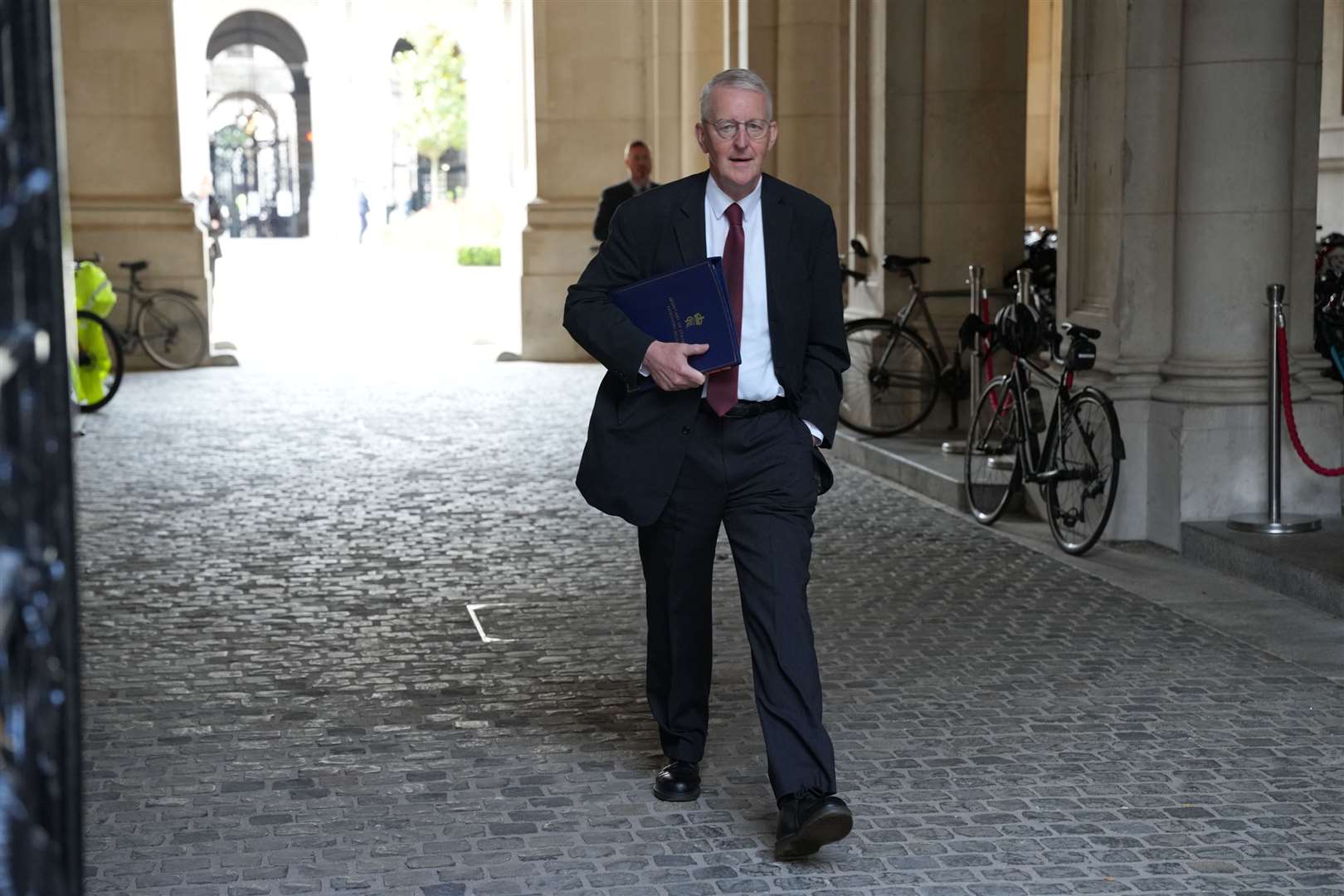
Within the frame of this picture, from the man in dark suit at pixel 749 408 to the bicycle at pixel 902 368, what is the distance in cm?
692

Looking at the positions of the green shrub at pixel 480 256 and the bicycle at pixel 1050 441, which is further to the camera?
the green shrub at pixel 480 256

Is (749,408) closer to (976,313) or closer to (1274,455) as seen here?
(1274,455)

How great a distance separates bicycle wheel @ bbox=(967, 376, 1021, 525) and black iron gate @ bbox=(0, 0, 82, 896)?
23.9 ft

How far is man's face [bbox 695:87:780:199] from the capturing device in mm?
4117

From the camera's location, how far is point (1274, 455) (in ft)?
25.4

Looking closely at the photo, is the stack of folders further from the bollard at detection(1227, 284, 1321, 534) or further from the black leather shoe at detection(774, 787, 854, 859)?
the bollard at detection(1227, 284, 1321, 534)

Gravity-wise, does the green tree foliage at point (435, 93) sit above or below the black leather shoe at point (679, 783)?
above

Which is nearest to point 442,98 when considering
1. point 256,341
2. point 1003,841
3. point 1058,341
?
point 256,341

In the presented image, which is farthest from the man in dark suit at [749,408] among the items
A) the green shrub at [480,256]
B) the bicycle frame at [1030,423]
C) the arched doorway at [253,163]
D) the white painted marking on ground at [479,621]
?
the arched doorway at [253,163]

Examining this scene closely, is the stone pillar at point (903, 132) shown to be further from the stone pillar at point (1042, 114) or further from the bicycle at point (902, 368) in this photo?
the stone pillar at point (1042, 114)

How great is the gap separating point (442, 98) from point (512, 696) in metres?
59.8

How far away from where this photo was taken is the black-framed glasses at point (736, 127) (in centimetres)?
414

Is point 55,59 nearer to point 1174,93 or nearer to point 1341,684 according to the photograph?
point 1341,684

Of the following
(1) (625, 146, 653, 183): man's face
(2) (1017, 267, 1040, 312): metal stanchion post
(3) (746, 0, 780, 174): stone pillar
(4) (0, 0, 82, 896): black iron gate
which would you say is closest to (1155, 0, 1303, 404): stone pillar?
(2) (1017, 267, 1040, 312): metal stanchion post
